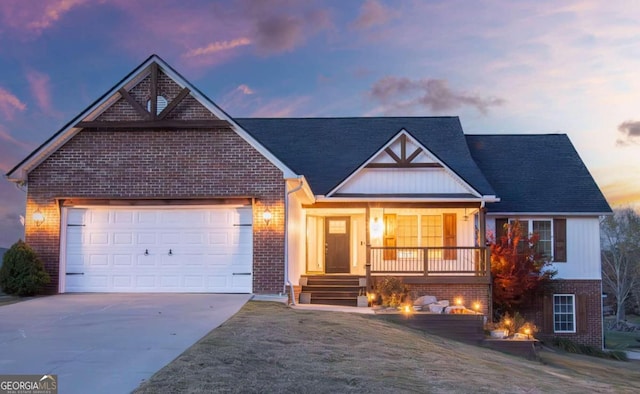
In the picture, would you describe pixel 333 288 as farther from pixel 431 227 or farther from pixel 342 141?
pixel 342 141

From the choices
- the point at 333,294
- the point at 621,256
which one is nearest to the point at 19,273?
the point at 333,294

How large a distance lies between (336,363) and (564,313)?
16.5m

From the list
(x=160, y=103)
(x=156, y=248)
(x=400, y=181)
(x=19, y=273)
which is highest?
(x=160, y=103)

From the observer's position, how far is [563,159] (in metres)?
26.8

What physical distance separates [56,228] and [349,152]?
1162 cm

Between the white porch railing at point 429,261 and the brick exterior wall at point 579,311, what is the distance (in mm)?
3840

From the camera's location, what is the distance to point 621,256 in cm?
4169

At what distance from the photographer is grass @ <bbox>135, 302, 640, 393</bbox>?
27.9 ft

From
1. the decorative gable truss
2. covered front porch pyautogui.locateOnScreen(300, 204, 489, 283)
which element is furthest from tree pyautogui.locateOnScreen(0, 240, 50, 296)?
the decorative gable truss

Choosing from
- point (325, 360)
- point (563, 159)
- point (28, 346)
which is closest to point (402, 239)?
point (563, 159)

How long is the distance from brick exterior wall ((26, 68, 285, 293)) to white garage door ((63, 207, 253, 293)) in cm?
47

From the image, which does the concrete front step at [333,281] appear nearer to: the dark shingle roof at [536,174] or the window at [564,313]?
the dark shingle roof at [536,174]

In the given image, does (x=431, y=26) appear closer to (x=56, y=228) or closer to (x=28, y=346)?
(x=56, y=228)

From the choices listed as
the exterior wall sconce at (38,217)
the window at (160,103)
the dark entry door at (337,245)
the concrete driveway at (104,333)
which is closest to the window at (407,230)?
the dark entry door at (337,245)
